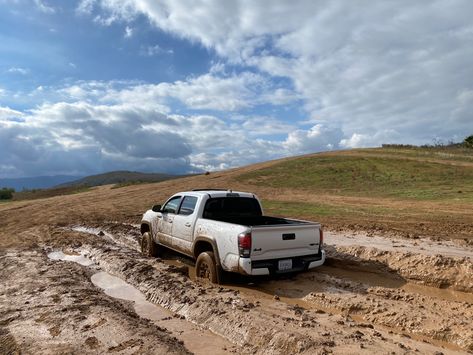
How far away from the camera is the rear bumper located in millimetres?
6766

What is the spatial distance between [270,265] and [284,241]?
50cm

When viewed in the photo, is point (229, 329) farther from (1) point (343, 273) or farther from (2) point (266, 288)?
(1) point (343, 273)

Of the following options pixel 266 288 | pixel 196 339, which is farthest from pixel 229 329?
pixel 266 288

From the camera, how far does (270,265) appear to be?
6.94 metres

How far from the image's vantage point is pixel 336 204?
21.2 metres

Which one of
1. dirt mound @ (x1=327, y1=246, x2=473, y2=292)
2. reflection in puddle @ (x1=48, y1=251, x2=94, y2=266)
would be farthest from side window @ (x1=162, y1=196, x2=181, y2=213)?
dirt mound @ (x1=327, y1=246, x2=473, y2=292)

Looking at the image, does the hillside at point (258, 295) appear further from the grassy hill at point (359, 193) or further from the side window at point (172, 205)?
the side window at point (172, 205)

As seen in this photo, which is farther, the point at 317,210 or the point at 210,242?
the point at 317,210

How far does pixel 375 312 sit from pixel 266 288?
2.06 meters

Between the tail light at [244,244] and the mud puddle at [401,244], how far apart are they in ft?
12.9

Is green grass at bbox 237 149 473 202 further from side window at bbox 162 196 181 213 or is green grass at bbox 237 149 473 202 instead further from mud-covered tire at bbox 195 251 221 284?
mud-covered tire at bbox 195 251 221 284

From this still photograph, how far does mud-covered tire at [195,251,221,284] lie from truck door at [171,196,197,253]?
0.72m

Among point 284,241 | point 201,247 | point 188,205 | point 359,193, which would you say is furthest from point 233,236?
point 359,193

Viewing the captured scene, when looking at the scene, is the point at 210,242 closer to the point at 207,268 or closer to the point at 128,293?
the point at 207,268
